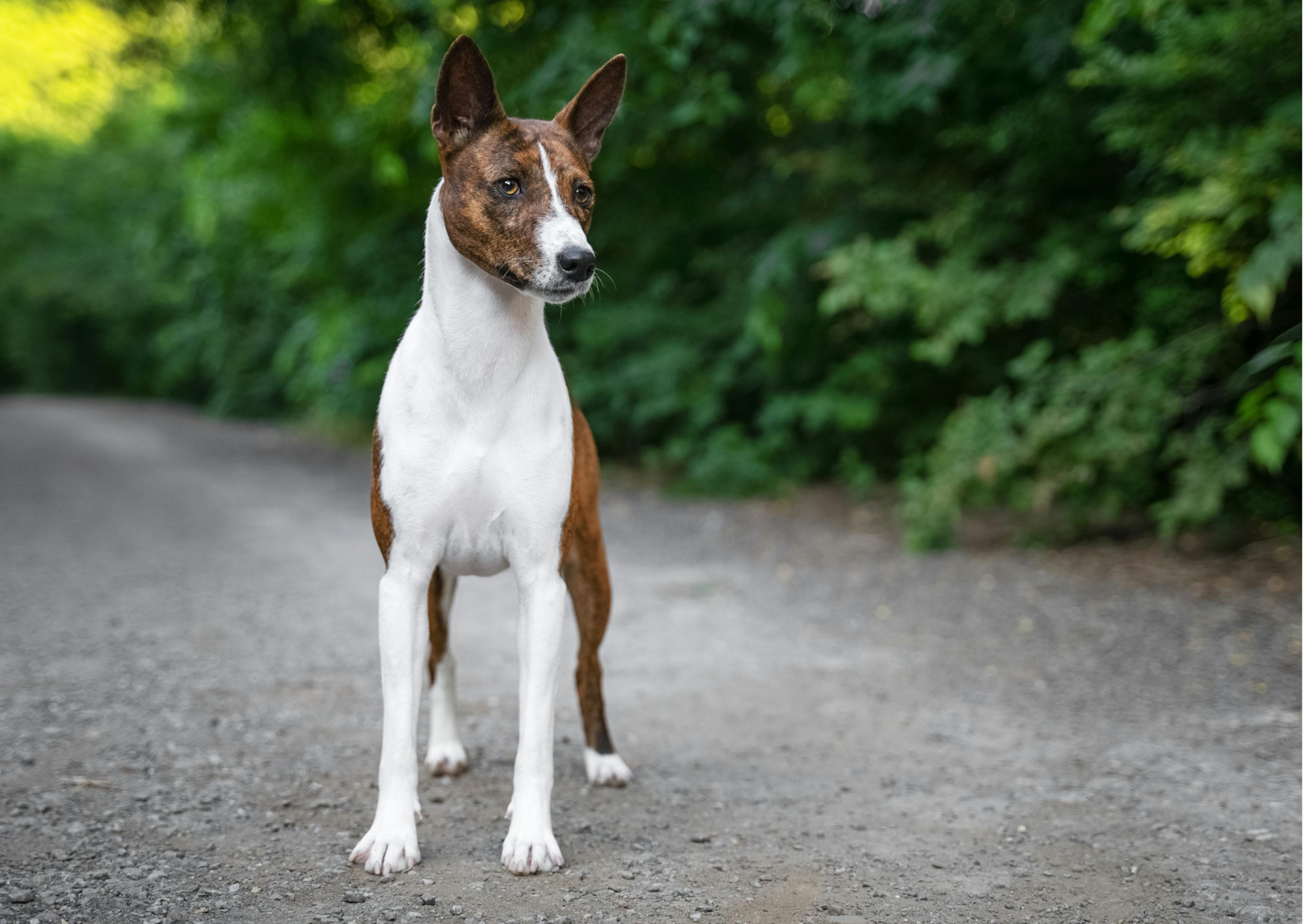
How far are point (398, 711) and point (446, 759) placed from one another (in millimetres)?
844

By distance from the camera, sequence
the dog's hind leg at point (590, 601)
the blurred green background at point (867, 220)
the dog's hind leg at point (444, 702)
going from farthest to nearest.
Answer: the blurred green background at point (867, 220) < the dog's hind leg at point (444, 702) < the dog's hind leg at point (590, 601)

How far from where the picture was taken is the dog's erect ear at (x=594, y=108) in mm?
3332

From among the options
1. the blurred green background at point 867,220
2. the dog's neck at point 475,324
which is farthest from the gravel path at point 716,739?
the dog's neck at point 475,324

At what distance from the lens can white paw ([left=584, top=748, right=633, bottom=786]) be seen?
12.8 feet

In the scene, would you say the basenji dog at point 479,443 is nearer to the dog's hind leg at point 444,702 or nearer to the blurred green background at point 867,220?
the dog's hind leg at point 444,702

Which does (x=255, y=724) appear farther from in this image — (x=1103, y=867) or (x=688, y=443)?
(x=688, y=443)

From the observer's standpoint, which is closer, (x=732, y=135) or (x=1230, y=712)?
(x=1230, y=712)

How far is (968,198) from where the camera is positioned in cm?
830

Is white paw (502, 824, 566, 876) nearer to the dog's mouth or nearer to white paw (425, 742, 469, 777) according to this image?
white paw (425, 742, 469, 777)

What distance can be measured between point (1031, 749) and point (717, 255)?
23.8 ft

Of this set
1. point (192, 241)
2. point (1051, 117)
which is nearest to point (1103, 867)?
A: point (1051, 117)

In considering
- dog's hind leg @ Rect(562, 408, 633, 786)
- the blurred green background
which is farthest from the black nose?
the blurred green background

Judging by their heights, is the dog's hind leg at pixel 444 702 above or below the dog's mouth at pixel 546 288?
below

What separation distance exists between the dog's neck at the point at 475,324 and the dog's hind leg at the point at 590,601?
0.44 meters
